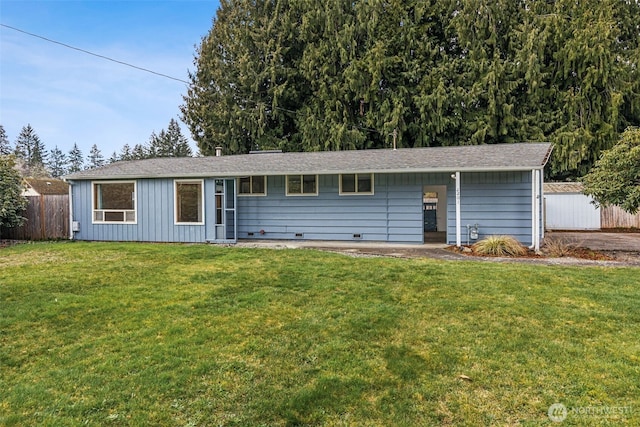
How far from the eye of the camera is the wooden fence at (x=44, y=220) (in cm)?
1268

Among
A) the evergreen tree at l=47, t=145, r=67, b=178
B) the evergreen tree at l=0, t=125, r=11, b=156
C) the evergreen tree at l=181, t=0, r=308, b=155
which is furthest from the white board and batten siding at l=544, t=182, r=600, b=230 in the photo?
the evergreen tree at l=47, t=145, r=67, b=178

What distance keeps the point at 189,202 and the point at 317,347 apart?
10.7m

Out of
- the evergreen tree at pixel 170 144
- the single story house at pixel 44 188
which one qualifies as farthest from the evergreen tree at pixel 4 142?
the single story house at pixel 44 188

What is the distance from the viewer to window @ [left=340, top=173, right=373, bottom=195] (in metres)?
11.3

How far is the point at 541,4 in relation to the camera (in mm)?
20062

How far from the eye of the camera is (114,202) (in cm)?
1247

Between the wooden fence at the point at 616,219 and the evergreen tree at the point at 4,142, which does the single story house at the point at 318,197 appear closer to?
the wooden fence at the point at 616,219

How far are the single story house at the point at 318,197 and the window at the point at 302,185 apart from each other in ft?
0.11

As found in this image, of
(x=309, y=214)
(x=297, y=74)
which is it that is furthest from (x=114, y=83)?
(x=309, y=214)

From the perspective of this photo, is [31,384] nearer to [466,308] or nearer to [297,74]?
[466,308]

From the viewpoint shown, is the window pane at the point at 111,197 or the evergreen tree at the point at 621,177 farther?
the window pane at the point at 111,197

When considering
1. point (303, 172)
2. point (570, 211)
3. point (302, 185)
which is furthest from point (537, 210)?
point (570, 211)

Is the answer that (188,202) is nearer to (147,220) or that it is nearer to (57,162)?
(147,220)

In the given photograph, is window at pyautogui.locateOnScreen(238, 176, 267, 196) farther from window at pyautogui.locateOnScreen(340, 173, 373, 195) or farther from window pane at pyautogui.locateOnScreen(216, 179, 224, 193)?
window at pyautogui.locateOnScreen(340, 173, 373, 195)
